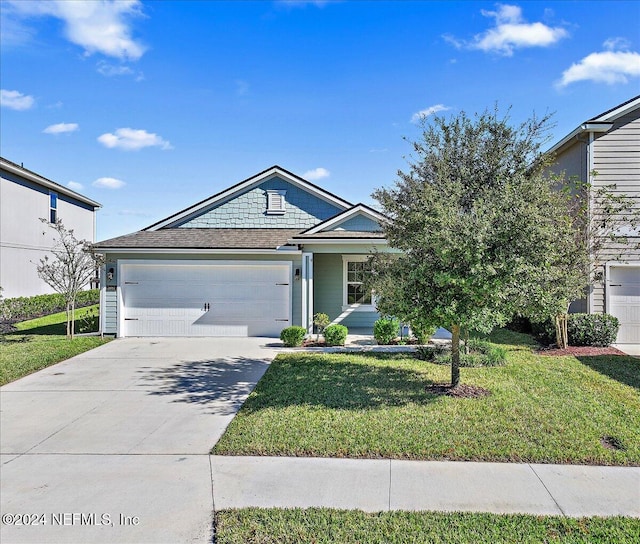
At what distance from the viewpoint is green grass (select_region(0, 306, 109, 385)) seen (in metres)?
9.40

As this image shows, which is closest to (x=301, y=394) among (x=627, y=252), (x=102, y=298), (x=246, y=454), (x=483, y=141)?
(x=246, y=454)

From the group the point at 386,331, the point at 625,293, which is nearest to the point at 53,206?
the point at 386,331

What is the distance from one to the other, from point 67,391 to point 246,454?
4.87 m

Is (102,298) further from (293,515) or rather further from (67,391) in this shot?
(293,515)

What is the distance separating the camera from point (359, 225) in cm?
1299

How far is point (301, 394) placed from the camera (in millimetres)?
7297

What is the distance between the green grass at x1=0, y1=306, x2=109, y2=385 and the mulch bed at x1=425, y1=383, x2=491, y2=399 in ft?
28.3

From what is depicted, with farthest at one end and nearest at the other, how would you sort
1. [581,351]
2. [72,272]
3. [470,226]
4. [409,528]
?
[72,272]
[581,351]
[470,226]
[409,528]

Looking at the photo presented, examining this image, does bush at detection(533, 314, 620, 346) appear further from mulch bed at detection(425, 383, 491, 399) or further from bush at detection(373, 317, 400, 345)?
mulch bed at detection(425, 383, 491, 399)

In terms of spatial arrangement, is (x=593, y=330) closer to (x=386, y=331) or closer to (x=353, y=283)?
(x=386, y=331)

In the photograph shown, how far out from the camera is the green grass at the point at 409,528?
342 cm

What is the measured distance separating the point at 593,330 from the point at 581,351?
Result: 0.94m

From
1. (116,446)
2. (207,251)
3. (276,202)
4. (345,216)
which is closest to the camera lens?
(116,446)

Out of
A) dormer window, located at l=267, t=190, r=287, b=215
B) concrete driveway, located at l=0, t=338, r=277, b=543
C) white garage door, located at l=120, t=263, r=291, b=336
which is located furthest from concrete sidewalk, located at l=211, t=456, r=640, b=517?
dormer window, located at l=267, t=190, r=287, b=215
